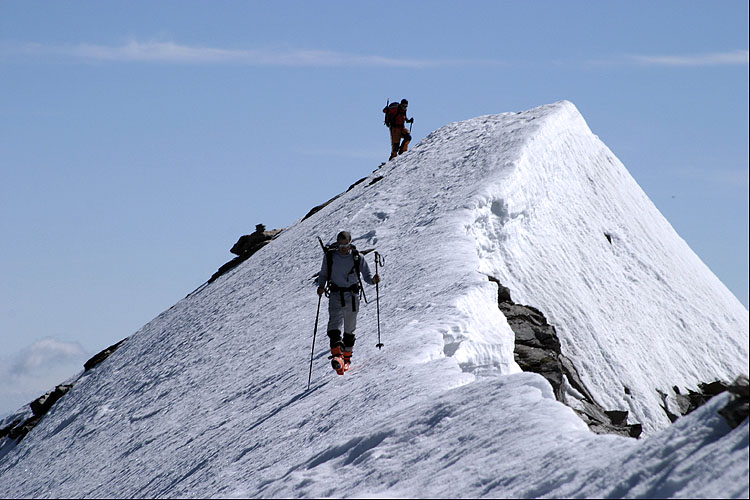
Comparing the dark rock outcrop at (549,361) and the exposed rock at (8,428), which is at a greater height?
the exposed rock at (8,428)

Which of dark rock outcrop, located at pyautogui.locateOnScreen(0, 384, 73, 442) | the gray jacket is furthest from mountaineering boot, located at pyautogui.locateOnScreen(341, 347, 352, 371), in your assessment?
dark rock outcrop, located at pyautogui.locateOnScreen(0, 384, 73, 442)

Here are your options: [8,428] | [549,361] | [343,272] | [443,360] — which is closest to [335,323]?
[343,272]

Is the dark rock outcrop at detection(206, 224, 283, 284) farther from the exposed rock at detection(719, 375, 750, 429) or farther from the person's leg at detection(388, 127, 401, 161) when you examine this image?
the exposed rock at detection(719, 375, 750, 429)

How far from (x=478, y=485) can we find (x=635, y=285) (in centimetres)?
1471

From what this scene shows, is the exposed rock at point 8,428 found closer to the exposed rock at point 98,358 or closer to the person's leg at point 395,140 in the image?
the exposed rock at point 98,358

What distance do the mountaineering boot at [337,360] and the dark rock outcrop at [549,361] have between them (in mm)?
3542

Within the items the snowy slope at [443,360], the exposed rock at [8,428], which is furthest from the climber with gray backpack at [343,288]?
the exposed rock at [8,428]

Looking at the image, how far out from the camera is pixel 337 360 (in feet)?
43.3

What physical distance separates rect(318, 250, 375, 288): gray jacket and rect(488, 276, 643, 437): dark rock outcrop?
3569 millimetres

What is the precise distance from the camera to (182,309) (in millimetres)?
28828

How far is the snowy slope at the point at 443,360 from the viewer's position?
804 centimetres

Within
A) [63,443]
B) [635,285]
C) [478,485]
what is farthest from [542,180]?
[478,485]

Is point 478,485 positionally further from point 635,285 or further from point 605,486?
point 635,285

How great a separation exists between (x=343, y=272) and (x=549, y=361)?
14.6 ft
